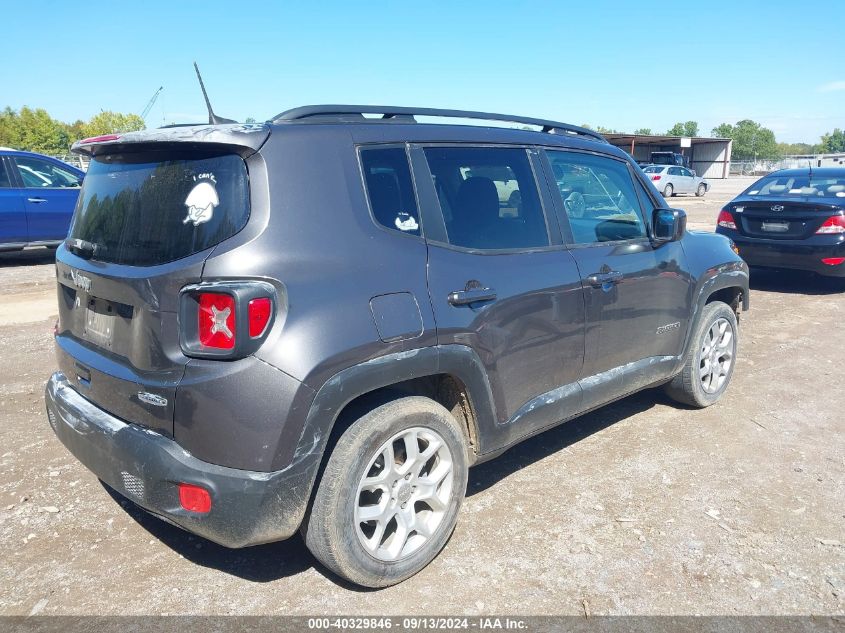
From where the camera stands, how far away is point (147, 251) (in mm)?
2604

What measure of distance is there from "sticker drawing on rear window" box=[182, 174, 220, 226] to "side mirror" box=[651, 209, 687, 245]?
2.71m

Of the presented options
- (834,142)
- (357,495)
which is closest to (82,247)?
(357,495)

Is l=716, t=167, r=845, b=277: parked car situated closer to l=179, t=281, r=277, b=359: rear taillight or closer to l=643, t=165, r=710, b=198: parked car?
l=179, t=281, r=277, b=359: rear taillight

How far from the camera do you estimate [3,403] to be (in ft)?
16.0

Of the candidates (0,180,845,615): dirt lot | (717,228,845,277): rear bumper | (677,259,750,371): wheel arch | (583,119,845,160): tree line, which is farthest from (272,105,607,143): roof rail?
(583,119,845,160): tree line

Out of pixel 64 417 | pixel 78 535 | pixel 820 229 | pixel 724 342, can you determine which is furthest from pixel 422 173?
pixel 820 229

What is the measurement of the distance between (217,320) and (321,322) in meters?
0.36

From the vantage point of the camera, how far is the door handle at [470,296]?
114 inches

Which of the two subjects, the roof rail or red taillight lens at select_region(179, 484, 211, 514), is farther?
the roof rail

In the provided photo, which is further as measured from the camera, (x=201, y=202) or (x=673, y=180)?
(x=673, y=180)

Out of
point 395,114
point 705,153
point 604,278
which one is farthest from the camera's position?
point 705,153

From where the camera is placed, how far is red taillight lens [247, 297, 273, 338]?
2.37 metres

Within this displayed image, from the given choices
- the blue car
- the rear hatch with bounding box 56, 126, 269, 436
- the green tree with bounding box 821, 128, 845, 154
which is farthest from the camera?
the green tree with bounding box 821, 128, 845, 154

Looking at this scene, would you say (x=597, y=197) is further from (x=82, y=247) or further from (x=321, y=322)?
(x=82, y=247)
